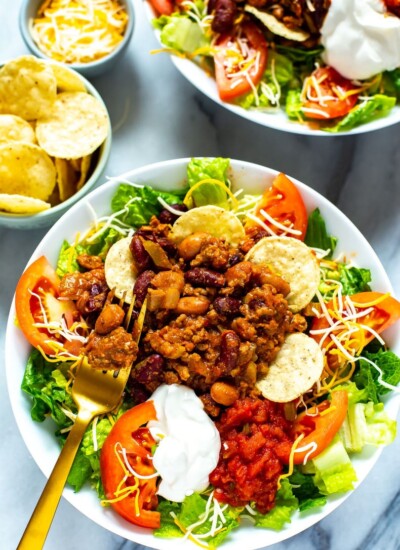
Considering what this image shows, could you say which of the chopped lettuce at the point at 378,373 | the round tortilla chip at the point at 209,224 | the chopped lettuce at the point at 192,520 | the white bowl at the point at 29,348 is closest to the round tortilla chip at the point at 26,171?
the white bowl at the point at 29,348

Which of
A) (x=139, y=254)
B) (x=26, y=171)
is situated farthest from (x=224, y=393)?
(x=26, y=171)

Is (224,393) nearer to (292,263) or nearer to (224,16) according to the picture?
(292,263)

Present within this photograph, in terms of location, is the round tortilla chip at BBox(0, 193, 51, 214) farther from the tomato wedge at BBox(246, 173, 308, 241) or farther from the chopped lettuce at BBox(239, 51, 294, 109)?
the chopped lettuce at BBox(239, 51, 294, 109)

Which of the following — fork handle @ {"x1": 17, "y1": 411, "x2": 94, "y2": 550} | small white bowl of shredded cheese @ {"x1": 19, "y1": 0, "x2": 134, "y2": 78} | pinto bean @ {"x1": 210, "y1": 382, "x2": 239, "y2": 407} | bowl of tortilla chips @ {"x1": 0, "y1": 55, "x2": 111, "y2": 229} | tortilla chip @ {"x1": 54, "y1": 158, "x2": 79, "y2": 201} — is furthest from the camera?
small white bowl of shredded cheese @ {"x1": 19, "y1": 0, "x2": 134, "y2": 78}

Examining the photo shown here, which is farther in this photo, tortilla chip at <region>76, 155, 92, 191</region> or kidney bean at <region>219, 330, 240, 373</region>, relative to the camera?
tortilla chip at <region>76, 155, 92, 191</region>

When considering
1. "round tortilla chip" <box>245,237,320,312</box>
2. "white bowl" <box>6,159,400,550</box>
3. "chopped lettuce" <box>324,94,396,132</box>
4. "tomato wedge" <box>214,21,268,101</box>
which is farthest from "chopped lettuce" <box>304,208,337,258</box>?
"tomato wedge" <box>214,21,268,101</box>

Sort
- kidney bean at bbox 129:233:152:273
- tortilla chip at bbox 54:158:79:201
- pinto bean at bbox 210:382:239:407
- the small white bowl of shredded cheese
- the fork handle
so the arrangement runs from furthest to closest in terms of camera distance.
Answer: the small white bowl of shredded cheese, tortilla chip at bbox 54:158:79:201, kidney bean at bbox 129:233:152:273, pinto bean at bbox 210:382:239:407, the fork handle

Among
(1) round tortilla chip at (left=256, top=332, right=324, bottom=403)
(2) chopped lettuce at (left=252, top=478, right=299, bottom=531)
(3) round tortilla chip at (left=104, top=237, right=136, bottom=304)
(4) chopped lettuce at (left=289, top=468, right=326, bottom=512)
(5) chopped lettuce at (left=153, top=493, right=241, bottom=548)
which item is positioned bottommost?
(5) chopped lettuce at (left=153, top=493, right=241, bottom=548)
